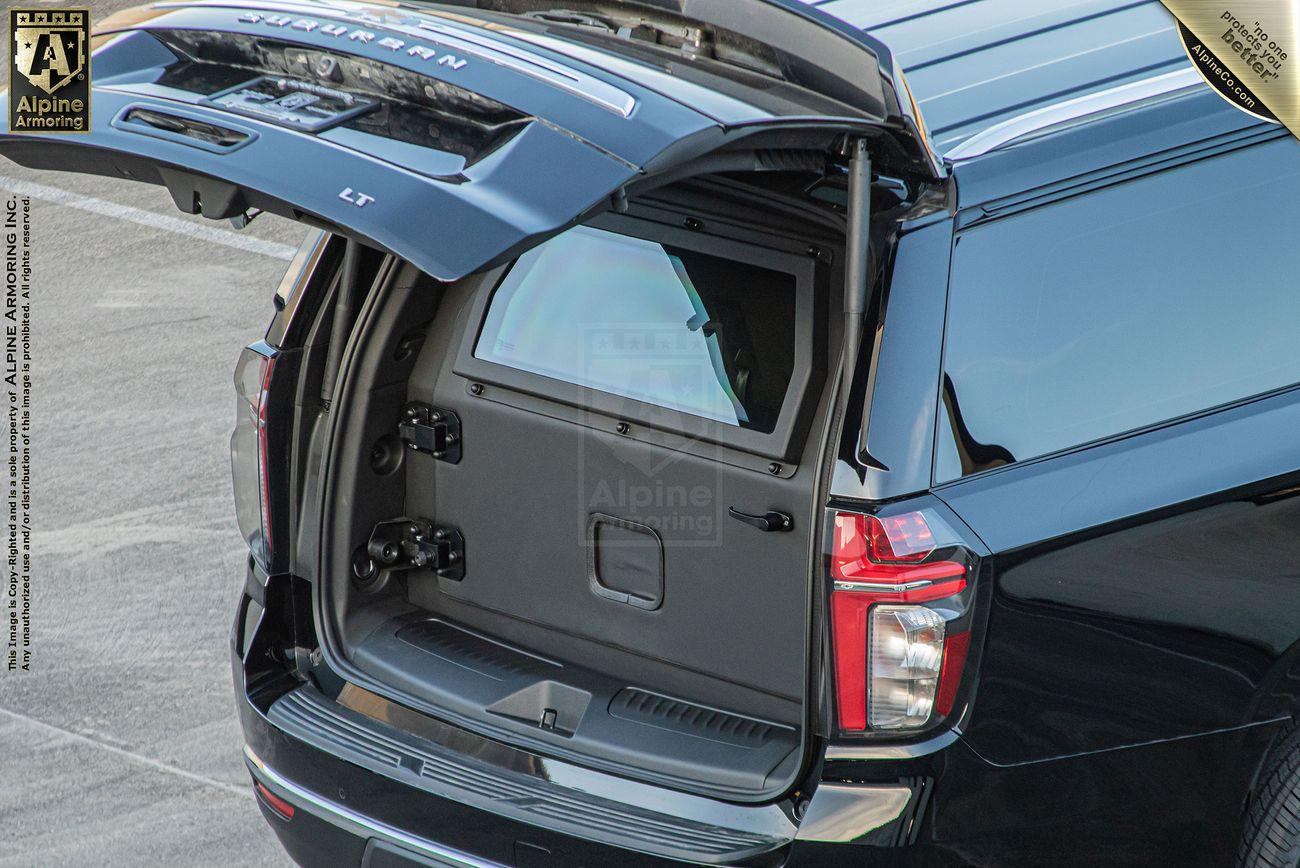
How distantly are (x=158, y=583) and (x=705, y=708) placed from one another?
8.68 ft

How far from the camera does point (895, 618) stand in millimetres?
2510

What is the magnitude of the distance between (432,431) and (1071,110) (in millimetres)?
1521

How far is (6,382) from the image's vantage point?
6.68 m

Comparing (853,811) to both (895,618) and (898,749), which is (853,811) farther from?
(895,618)

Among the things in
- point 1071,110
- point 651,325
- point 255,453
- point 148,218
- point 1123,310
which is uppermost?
point 1071,110

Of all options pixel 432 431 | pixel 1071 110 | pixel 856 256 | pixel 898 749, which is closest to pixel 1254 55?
pixel 1071 110

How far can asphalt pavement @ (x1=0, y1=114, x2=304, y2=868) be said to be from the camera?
Result: 4.06 meters

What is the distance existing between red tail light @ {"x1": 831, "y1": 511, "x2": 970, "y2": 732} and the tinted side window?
129 mm

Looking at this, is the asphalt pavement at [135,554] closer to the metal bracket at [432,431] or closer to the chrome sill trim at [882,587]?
the metal bracket at [432,431]

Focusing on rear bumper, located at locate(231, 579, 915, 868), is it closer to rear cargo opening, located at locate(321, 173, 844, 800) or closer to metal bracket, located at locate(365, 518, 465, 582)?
rear cargo opening, located at locate(321, 173, 844, 800)

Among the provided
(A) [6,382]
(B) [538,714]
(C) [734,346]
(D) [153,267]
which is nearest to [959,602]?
(C) [734,346]

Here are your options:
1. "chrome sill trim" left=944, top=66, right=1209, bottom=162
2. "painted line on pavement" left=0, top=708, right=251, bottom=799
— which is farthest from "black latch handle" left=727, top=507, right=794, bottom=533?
"painted line on pavement" left=0, top=708, right=251, bottom=799

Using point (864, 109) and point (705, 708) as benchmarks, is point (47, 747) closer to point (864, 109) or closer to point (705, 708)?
point (705, 708)

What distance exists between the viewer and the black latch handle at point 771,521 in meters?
2.94
